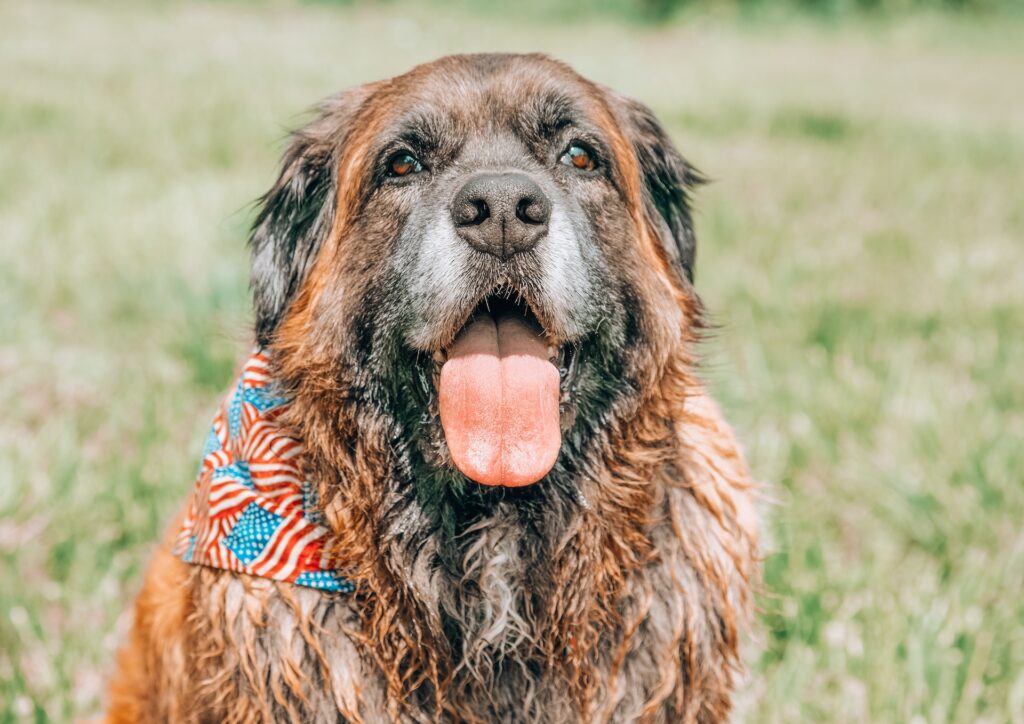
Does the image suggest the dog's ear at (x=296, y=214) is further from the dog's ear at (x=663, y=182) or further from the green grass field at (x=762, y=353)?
the dog's ear at (x=663, y=182)

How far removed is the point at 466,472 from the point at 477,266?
439 mm

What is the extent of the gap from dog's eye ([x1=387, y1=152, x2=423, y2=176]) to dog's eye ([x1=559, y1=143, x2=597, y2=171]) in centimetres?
35

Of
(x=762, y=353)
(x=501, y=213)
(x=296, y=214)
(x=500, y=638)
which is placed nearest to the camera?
(x=501, y=213)

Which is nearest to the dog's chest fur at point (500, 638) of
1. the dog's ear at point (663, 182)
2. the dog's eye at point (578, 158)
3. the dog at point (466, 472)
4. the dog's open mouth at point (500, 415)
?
the dog at point (466, 472)

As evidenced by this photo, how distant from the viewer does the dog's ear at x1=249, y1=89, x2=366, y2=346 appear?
271cm

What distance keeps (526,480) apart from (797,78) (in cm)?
1368

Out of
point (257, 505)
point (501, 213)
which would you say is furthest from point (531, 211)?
point (257, 505)

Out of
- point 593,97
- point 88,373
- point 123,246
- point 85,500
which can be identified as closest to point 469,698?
point 593,97

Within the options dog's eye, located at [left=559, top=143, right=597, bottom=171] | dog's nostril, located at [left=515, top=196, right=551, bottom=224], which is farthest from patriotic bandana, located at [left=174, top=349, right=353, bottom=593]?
dog's eye, located at [left=559, top=143, right=597, bottom=171]

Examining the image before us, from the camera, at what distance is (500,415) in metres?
2.28

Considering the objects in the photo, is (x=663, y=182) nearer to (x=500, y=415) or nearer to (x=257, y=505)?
(x=500, y=415)

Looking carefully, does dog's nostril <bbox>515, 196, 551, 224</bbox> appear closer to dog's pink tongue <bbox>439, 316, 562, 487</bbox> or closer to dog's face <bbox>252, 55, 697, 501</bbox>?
dog's face <bbox>252, 55, 697, 501</bbox>

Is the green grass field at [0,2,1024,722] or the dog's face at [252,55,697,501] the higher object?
the dog's face at [252,55,697,501]

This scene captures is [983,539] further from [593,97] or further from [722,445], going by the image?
[593,97]
